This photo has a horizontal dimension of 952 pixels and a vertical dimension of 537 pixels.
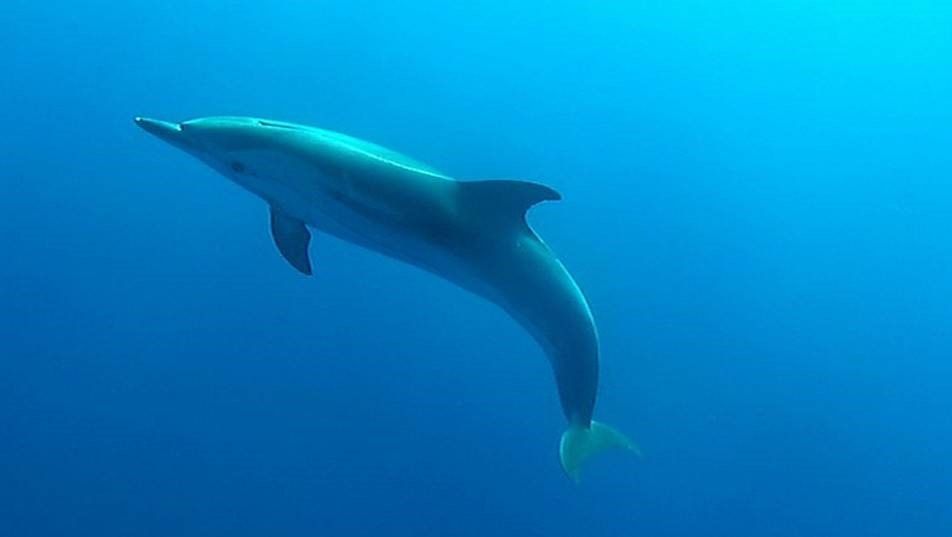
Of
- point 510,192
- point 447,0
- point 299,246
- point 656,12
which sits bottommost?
point 299,246

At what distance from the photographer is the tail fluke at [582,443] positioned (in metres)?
4.38

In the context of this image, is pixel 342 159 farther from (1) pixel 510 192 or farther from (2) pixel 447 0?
(2) pixel 447 0

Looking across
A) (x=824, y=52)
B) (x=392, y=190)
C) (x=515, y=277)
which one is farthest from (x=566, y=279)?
(x=824, y=52)

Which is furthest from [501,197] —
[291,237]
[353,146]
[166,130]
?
[166,130]

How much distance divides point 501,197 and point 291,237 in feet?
2.90

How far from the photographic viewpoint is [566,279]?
406cm

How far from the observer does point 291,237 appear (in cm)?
421

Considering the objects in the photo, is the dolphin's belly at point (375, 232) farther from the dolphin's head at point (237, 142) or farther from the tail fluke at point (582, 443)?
the tail fluke at point (582, 443)

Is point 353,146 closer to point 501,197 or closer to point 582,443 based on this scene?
point 501,197

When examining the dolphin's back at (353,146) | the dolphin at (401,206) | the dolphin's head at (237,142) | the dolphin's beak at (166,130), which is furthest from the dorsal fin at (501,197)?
the dolphin's beak at (166,130)

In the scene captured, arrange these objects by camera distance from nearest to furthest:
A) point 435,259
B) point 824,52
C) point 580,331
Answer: point 435,259
point 580,331
point 824,52

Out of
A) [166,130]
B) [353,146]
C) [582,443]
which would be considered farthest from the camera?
[582,443]

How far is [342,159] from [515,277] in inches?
30.2

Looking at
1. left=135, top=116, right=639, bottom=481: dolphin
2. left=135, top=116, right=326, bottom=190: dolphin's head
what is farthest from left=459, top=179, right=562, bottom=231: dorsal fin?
left=135, top=116, right=326, bottom=190: dolphin's head
